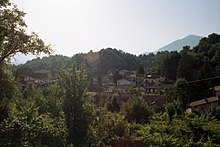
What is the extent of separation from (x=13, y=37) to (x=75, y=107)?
262 cm

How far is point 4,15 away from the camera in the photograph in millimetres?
7066

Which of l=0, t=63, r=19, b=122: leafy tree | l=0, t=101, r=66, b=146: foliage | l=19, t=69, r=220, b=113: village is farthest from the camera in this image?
l=19, t=69, r=220, b=113: village

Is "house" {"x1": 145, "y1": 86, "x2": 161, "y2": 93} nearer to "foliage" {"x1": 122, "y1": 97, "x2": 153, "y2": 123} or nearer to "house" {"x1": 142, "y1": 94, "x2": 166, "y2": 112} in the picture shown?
"house" {"x1": 142, "y1": 94, "x2": 166, "y2": 112}

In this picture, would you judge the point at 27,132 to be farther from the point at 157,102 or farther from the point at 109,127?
the point at 157,102

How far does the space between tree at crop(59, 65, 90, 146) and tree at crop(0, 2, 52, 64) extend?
1405mm

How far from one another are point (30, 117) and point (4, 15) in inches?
102

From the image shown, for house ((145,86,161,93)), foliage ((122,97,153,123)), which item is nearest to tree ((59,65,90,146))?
foliage ((122,97,153,123))

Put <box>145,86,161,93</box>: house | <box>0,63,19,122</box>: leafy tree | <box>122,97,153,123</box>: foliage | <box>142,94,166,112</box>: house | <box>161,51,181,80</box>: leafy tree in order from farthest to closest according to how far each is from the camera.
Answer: <box>161,51,181,80</box>: leafy tree, <box>145,86,161,93</box>: house, <box>142,94,166,112</box>: house, <box>122,97,153,123</box>: foliage, <box>0,63,19,122</box>: leafy tree

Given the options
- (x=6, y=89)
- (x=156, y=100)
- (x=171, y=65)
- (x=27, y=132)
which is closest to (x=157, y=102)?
(x=156, y=100)

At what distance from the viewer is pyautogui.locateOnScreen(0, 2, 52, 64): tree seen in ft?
23.0

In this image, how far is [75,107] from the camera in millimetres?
8352

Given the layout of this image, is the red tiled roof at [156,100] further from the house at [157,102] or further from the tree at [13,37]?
the tree at [13,37]

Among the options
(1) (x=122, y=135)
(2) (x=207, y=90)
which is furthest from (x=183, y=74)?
(1) (x=122, y=135)

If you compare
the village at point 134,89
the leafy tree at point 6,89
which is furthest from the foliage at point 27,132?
the village at point 134,89
